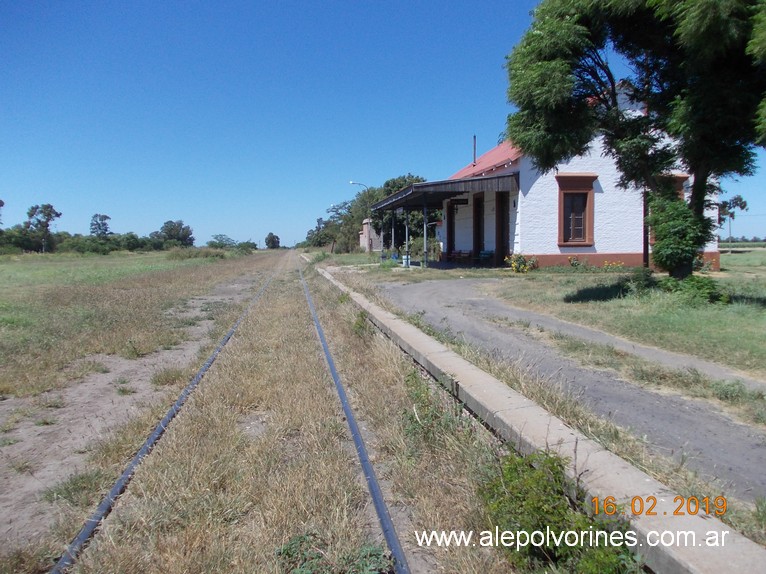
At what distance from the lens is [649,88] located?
10836 millimetres

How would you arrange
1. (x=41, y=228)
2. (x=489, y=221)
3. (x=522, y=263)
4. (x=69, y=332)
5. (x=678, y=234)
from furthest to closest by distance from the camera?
(x=41, y=228) < (x=489, y=221) < (x=522, y=263) < (x=678, y=234) < (x=69, y=332)

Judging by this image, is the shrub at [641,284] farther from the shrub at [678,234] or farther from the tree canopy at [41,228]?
the tree canopy at [41,228]

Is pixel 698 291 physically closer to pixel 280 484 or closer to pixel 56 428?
pixel 280 484

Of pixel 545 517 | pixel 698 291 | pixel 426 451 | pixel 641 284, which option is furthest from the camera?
pixel 641 284

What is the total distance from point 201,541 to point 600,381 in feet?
14.7

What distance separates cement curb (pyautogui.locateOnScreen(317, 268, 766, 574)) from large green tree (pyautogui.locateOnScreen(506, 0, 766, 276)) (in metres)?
7.64

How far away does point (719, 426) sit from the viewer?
4109mm

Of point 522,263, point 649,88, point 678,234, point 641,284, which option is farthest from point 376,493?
point 522,263

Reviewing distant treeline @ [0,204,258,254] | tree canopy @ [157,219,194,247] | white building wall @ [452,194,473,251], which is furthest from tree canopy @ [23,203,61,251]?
white building wall @ [452,194,473,251]

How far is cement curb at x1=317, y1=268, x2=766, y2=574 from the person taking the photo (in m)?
1.95

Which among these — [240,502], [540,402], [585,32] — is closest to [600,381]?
[540,402]

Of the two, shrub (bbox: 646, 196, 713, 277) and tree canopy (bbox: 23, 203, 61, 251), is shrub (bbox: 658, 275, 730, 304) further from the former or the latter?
tree canopy (bbox: 23, 203, 61, 251)

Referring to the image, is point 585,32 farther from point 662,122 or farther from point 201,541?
point 201,541

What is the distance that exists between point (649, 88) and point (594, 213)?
12.0 metres
